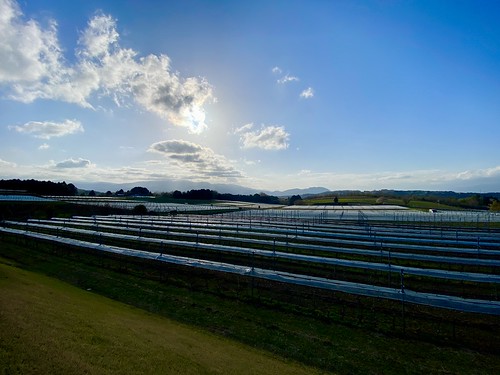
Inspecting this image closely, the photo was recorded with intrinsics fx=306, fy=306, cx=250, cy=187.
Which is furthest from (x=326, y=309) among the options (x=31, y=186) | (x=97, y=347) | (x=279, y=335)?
(x=31, y=186)

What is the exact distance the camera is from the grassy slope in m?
3.64

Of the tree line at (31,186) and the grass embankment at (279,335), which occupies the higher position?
the tree line at (31,186)

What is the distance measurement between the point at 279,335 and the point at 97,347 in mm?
5198

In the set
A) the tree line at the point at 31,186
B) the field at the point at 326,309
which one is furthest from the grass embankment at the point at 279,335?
the tree line at the point at 31,186

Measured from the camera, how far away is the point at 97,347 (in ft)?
14.4

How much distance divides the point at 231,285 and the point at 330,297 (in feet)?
14.1

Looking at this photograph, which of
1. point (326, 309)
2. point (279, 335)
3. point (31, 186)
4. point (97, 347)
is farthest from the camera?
point (31, 186)

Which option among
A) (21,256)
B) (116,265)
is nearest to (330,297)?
(116,265)

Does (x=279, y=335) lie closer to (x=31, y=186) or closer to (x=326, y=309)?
(x=326, y=309)

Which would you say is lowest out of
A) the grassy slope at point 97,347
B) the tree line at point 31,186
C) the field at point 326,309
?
the field at point 326,309

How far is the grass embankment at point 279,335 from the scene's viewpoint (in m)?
5.47

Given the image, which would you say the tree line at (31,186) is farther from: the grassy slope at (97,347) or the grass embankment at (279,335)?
the grassy slope at (97,347)

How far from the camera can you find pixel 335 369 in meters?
6.61

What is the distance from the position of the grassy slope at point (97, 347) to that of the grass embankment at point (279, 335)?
0.13 ft
